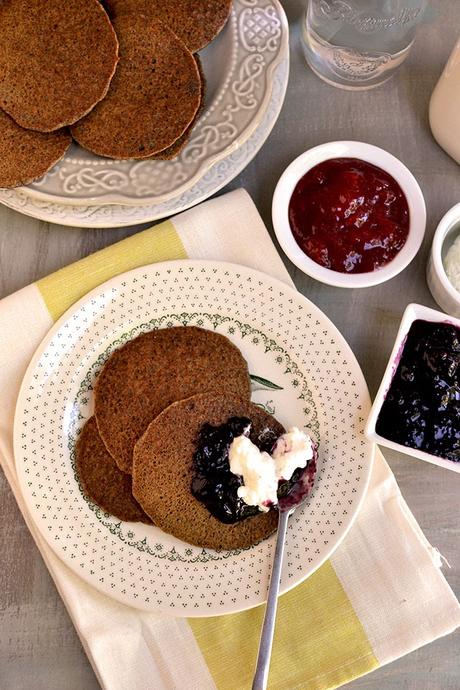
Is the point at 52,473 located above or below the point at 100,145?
below

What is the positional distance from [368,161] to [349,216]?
180mm

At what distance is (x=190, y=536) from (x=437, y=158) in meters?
1.09

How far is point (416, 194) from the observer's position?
1.65m

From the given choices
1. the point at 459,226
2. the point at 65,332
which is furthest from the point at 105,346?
the point at 459,226

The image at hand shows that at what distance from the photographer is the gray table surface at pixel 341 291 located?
64.9 inches

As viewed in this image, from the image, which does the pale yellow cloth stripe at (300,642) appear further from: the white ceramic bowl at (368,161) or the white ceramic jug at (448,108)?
the white ceramic jug at (448,108)

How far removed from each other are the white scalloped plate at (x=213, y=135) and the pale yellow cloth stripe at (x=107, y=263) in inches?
4.9

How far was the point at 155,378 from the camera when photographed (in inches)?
63.7

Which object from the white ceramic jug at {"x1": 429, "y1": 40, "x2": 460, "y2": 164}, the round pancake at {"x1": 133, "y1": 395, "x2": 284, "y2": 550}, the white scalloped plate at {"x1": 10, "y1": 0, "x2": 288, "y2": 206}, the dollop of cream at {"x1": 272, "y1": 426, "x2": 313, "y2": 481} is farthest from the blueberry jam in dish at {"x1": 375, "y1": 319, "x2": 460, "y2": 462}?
the white scalloped plate at {"x1": 10, "y1": 0, "x2": 288, "y2": 206}

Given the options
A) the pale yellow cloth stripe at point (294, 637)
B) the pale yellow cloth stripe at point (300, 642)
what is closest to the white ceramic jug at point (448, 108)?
the pale yellow cloth stripe at point (294, 637)

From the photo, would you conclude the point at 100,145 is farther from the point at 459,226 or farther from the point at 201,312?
the point at 459,226

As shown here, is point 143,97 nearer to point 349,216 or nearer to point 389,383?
point 349,216

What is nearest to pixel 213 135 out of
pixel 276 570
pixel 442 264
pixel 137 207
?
pixel 137 207

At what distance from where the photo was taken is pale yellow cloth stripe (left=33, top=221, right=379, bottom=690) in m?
1.59
